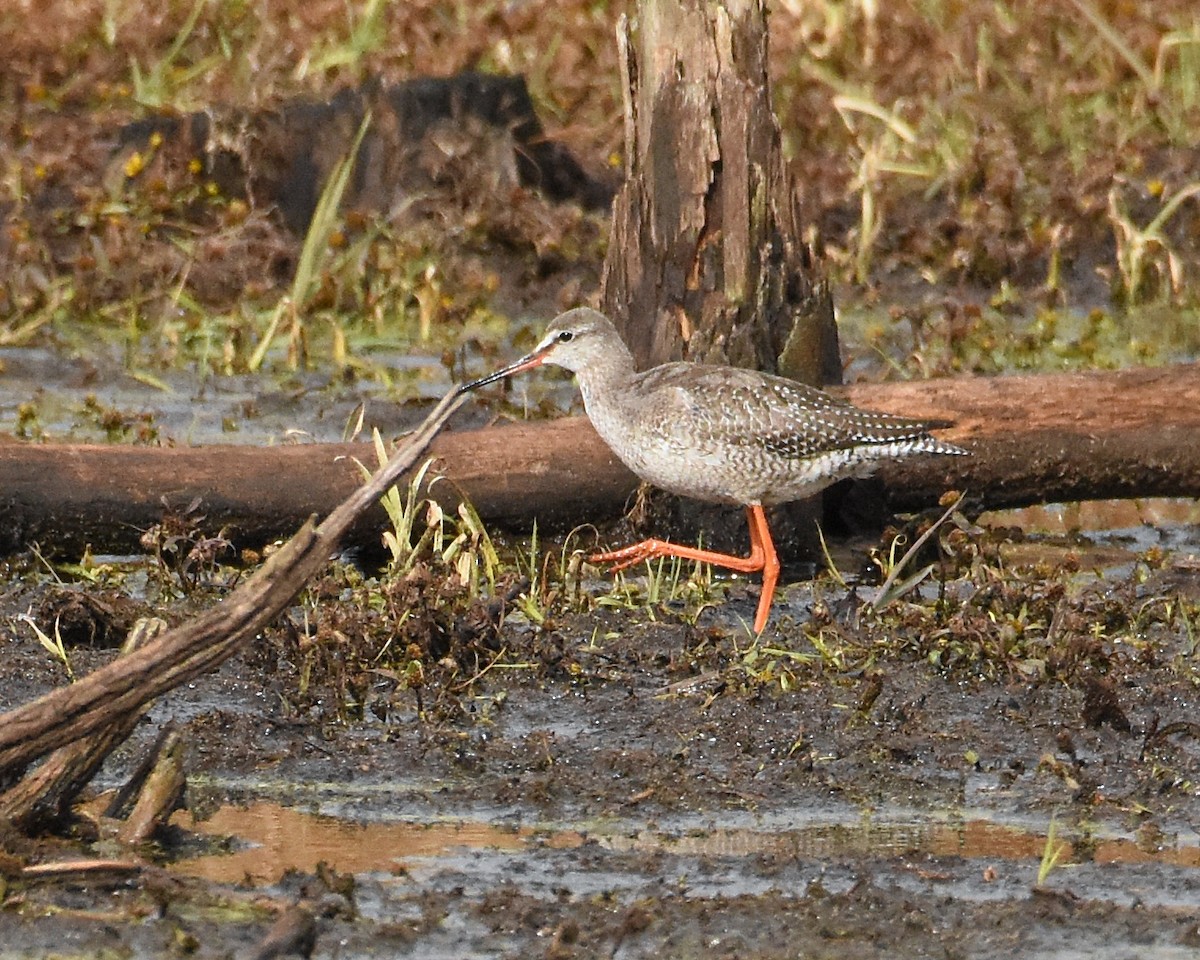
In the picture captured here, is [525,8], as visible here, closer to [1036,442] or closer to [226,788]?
[1036,442]

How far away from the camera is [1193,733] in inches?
208

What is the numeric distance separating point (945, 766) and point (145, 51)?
8.68 metres

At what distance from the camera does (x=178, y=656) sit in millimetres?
4105

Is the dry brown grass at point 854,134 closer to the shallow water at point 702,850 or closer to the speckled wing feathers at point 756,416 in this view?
the speckled wing feathers at point 756,416

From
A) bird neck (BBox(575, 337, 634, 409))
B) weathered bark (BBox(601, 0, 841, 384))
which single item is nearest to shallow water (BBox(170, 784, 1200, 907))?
bird neck (BBox(575, 337, 634, 409))

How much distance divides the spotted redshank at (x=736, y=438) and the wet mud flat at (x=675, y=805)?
16.6 inches

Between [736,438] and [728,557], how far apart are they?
1.46ft

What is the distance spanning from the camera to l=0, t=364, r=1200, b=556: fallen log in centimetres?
656

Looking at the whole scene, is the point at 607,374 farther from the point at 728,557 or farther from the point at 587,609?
the point at 587,609

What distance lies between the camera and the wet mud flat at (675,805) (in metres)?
4.16

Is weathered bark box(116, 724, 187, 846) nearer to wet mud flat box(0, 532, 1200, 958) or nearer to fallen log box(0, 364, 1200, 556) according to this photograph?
wet mud flat box(0, 532, 1200, 958)

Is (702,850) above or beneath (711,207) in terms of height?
beneath

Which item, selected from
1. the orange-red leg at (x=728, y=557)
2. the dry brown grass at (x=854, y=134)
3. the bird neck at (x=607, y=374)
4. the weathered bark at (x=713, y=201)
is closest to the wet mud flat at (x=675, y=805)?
the orange-red leg at (x=728, y=557)

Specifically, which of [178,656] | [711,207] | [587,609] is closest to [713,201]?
[711,207]
